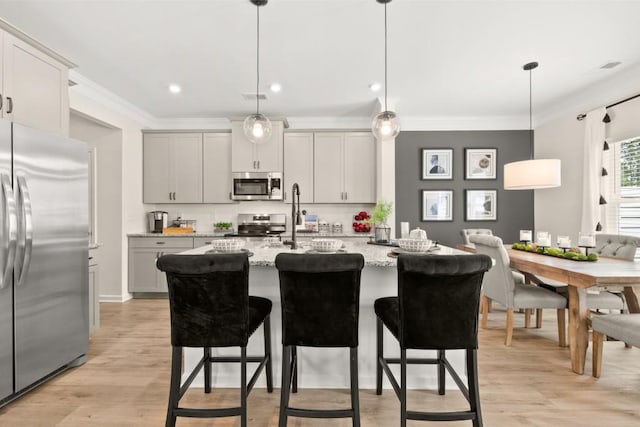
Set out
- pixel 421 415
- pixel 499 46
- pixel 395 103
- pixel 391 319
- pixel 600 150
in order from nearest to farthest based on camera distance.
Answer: pixel 421 415 < pixel 391 319 < pixel 499 46 < pixel 600 150 < pixel 395 103

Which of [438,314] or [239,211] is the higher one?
[239,211]

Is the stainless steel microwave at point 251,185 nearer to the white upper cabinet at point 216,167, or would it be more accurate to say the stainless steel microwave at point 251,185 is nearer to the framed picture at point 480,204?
the white upper cabinet at point 216,167

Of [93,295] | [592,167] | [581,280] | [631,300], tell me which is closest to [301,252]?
[581,280]

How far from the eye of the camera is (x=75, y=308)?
2564 millimetres

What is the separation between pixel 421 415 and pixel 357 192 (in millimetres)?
3788

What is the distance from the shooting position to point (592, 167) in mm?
4164

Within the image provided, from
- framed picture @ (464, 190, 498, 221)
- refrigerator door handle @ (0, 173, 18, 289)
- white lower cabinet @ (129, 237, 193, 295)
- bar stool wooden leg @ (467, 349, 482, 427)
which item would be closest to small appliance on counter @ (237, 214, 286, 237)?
white lower cabinet @ (129, 237, 193, 295)

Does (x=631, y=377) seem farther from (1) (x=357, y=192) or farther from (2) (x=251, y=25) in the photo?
(2) (x=251, y=25)

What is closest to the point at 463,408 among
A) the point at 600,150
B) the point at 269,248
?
the point at 269,248

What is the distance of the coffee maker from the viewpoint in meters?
5.14

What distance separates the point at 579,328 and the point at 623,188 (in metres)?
2.39

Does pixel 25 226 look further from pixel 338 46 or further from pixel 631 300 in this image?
pixel 631 300

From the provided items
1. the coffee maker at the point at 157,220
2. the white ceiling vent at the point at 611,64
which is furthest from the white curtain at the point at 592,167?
the coffee maker at the point at 157,220

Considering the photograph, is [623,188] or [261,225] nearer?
[623,188]
